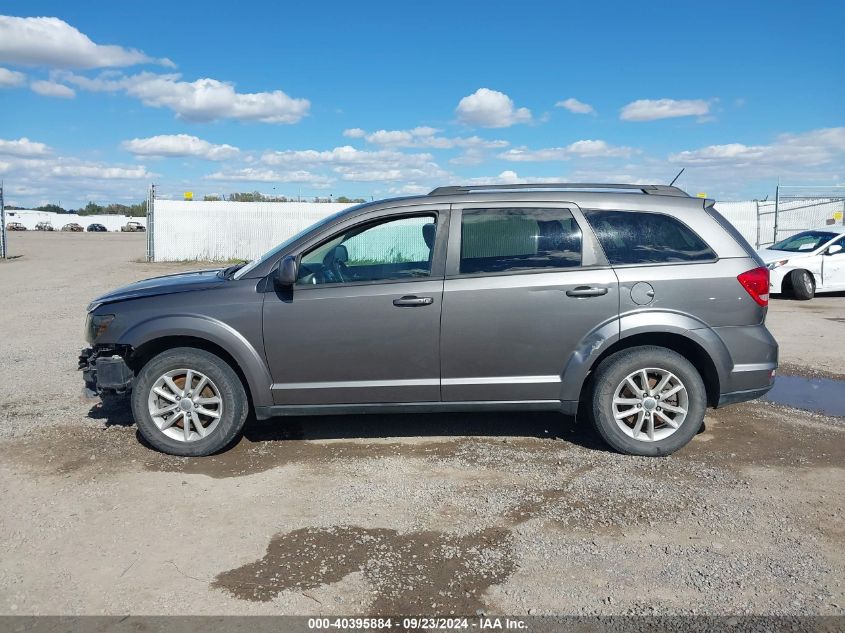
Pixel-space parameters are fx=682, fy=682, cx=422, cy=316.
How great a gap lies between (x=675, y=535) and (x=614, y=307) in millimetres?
1695

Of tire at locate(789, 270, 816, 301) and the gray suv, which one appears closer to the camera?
the gray suv

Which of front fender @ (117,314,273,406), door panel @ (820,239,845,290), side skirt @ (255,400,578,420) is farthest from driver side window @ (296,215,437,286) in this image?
door panel @ (820,239,845,290)

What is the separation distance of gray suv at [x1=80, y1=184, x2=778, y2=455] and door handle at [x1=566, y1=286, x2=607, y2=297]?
1cm

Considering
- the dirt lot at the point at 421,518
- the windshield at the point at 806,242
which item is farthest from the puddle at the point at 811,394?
the windshield at the point at 806,242

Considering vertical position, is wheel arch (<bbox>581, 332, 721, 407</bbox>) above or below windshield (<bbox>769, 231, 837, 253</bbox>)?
below

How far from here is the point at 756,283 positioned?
498 centimetres

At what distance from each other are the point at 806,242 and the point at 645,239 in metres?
11.1

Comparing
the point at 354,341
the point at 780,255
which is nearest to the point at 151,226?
the point at 780,255

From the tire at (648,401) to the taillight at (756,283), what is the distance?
0.68m

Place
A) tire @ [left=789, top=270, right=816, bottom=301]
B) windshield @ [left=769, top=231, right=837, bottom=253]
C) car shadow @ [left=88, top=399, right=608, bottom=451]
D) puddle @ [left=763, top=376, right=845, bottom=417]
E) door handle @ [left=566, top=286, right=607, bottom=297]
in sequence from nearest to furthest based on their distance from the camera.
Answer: door handle @ [left=566, top=286, right=607, bottom=297]
car shadow @ [left=88, top=399, right=608, bottom=451]
puddle @ [left=763, top=376, right=845, bottom=417]
tire @ [left=789, top=270, right=816, bottom=301]
windshield @ [left=769, top=231, right=837, bottom=253]

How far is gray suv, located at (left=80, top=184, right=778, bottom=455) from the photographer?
4.94 metres

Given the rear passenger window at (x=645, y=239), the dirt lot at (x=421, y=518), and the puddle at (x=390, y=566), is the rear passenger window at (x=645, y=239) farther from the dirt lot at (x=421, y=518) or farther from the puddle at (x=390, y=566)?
the puddle at (x=390, y=566)

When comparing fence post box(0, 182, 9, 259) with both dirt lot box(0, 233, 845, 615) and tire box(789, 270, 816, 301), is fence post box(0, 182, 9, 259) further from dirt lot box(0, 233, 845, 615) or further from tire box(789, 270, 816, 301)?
tire box(789, 270, 816, 301)

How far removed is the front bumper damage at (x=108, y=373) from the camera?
5070mm
